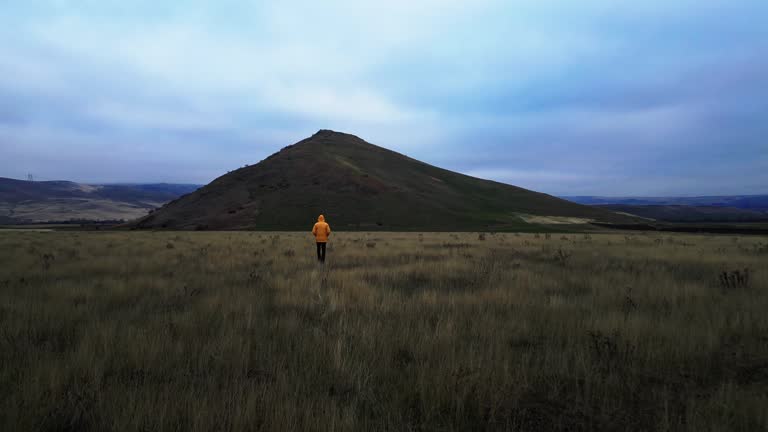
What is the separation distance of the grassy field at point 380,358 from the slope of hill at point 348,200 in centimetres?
5609

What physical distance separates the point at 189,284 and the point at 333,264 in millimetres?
5094

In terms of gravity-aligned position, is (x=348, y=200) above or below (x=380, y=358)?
above

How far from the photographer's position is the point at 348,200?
7344cm

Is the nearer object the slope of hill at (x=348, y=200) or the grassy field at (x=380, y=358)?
the grassy field at (x=380, y=358)

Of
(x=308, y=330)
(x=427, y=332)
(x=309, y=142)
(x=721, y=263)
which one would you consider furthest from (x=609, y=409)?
(x=309, y=142)

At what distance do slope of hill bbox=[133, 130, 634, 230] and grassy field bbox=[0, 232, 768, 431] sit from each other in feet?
184

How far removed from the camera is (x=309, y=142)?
371ft

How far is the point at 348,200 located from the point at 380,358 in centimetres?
6999

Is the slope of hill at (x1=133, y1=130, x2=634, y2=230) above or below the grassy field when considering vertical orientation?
above

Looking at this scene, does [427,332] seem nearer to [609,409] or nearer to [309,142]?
[609,409]

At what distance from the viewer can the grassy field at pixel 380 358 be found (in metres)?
2.77

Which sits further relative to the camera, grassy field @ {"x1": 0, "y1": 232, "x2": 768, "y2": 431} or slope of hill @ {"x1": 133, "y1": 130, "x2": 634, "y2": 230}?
slope of hill @ {"x1": 133, "y1": 130, "x2": 634, "y2": 230}

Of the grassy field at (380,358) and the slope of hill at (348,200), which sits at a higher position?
the slope of hill at (348,200)

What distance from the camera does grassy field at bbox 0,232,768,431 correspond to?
2.77 meters
